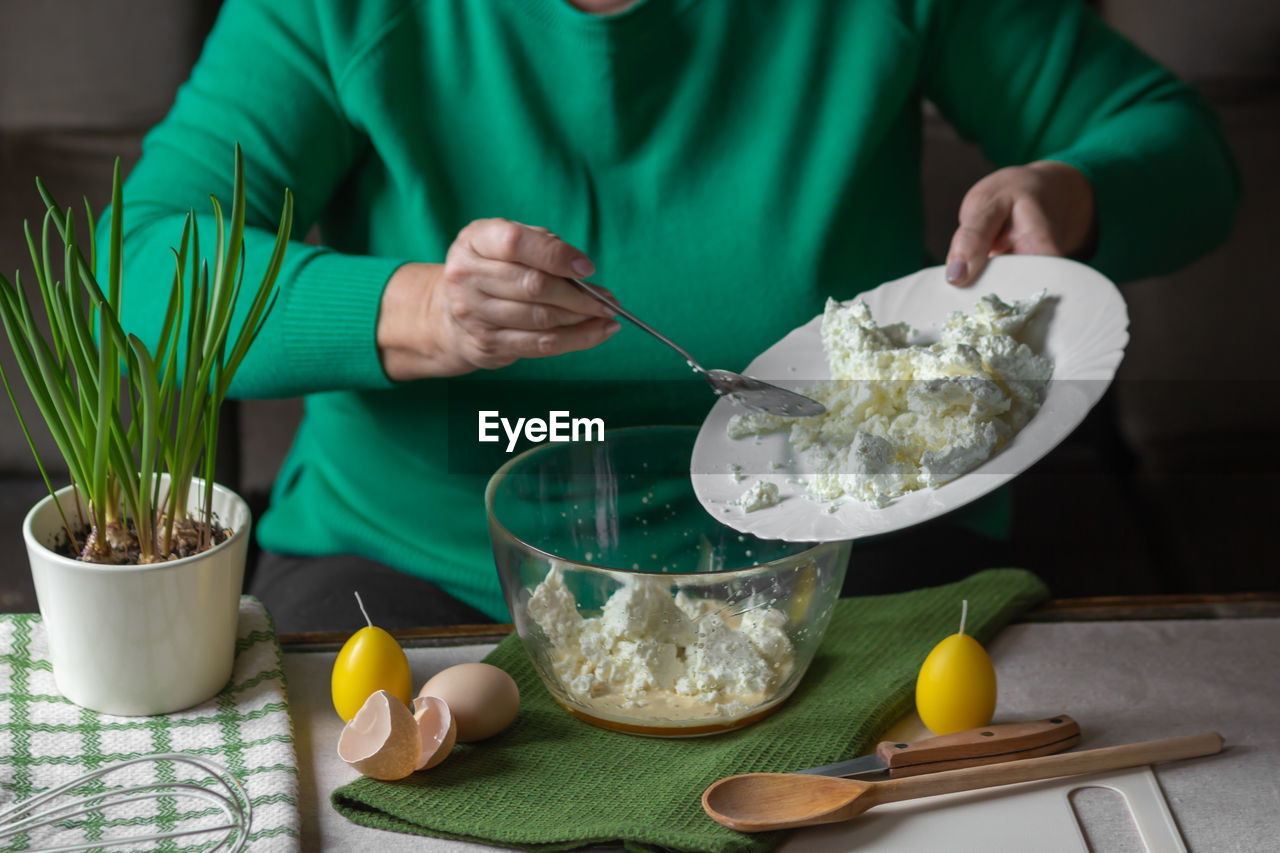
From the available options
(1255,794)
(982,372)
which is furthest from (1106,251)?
(1255,794)

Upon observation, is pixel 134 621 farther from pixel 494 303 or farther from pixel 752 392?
pixel 752 392

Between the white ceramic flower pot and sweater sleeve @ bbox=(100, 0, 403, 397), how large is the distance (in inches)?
9.4

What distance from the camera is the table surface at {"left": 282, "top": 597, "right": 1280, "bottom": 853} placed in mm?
574

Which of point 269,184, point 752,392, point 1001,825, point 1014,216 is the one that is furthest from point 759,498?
point 269,184

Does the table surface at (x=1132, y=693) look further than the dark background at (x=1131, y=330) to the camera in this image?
No

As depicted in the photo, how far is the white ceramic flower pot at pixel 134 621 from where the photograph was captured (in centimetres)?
59

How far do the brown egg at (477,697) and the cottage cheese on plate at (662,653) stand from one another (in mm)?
40

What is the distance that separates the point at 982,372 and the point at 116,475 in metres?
0.48

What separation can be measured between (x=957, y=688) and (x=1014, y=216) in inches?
14.3

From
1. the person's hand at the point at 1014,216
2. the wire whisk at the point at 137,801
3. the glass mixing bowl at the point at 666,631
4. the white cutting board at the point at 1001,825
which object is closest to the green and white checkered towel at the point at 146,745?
the wire whisk at the point at 137,801

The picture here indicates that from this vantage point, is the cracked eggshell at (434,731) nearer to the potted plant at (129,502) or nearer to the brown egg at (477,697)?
the brown egg at (477,697)

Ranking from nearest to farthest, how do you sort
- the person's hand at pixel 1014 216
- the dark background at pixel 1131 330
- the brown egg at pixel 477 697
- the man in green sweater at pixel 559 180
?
the brown egg at pixel 477 697 < the person's hand at pixel 1014 216 < the man in green sweater at pixel 559 180 < the dark background at pixel 1131 330

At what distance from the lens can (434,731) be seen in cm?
60

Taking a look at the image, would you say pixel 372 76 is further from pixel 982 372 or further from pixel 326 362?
pixel 982 372
